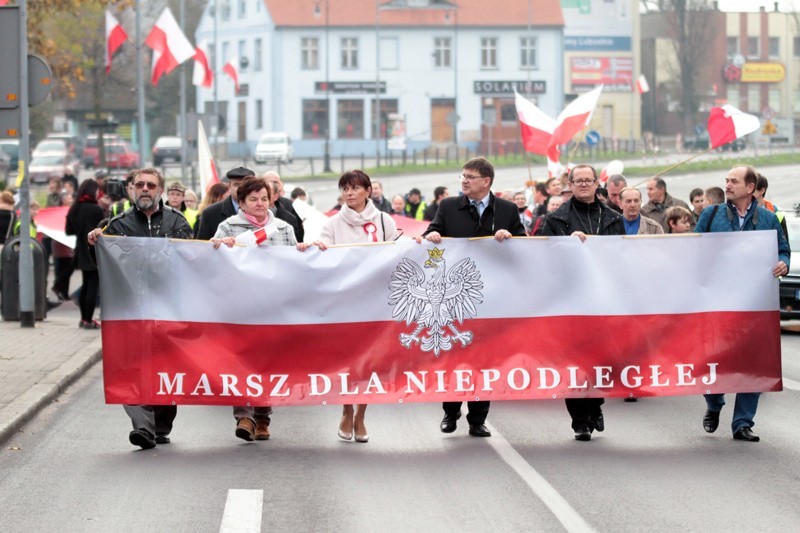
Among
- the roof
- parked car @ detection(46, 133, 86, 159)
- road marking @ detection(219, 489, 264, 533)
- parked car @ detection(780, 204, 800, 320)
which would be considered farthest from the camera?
the roof

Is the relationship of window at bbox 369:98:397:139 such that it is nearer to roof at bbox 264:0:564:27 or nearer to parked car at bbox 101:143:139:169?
roof at bbox 264:0:564:27

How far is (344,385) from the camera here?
A: 10.2 metres

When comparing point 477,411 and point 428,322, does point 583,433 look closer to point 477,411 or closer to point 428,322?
point 477,411

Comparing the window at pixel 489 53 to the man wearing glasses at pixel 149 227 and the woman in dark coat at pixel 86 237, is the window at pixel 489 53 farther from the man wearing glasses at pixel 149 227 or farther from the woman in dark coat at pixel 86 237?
the man wearing glasses at pixel 149 227

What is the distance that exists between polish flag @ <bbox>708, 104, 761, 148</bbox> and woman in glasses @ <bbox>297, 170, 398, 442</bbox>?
22.6 ft

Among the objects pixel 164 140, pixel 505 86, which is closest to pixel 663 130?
pixel 505 86

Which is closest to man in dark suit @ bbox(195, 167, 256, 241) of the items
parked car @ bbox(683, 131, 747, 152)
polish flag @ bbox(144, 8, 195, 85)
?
polish flag @ bbox(144, 8, 195, 85)

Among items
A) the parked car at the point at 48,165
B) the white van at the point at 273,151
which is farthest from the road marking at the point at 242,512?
the white van at the point at 273,151

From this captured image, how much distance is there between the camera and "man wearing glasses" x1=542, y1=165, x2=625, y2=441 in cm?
1046

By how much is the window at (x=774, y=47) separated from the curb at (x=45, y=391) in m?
108

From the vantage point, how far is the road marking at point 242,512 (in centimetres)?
757

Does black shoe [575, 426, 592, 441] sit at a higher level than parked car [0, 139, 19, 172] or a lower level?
lower

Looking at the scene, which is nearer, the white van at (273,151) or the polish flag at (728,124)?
the polish flag at (728,124)

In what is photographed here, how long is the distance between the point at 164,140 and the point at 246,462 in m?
72.8
